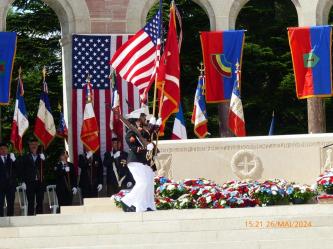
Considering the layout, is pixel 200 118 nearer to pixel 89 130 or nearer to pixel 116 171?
pixel 89 130

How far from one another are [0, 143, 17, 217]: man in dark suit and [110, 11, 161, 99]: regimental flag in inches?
126

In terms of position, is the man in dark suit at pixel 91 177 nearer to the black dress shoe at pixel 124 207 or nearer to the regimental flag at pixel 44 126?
the regimental flag at pixel 44 126

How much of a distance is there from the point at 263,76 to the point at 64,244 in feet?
77.4

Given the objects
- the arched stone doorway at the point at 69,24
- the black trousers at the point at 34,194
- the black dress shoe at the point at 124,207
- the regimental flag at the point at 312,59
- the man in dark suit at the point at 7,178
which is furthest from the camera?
the arched stone doorway at the point at 69,24

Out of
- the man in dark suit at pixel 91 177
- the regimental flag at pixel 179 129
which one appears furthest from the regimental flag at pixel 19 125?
the regimental flag at pixel 179 129

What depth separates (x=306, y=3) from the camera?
3025cm

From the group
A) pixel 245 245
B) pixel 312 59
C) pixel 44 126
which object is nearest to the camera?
pixel 245 245

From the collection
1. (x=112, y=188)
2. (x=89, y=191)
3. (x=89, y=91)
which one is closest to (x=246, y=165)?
(x=112, y=188)

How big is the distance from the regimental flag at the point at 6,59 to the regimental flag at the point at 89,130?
215 centimetres

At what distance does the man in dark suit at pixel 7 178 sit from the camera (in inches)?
955

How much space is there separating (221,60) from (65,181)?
5637mm

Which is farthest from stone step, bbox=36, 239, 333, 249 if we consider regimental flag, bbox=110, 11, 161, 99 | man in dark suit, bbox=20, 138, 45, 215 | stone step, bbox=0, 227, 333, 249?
man in dark suit, bbox=20, 138, 45, 215

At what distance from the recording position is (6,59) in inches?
1126

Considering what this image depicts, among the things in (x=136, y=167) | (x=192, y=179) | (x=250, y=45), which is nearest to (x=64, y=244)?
(x=136, y=167)
